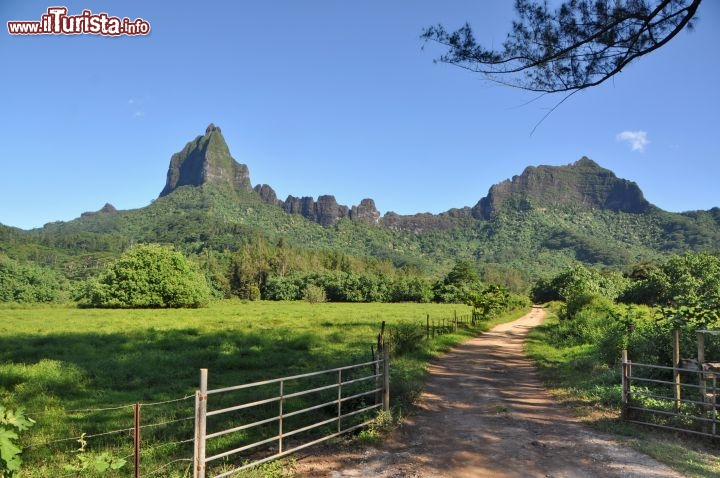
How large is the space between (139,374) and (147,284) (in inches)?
1643

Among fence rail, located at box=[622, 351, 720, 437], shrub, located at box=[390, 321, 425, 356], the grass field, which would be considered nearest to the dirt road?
fence rail, located at box=[622, 351, 720, 437]

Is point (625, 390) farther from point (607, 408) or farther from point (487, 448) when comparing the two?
point (487, 448)

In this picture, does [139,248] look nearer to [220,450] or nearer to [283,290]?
[283,290]

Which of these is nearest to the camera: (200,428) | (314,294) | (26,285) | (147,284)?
(200,428)

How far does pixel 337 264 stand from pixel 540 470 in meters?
110

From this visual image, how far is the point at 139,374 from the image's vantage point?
15.3m

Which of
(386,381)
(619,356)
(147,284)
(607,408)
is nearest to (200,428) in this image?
(386,381)

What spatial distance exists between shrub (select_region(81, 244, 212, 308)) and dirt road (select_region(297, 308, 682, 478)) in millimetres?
47484

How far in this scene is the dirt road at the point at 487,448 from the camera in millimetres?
7109

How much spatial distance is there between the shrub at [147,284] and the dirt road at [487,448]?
156ft

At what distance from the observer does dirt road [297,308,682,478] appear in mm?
7109

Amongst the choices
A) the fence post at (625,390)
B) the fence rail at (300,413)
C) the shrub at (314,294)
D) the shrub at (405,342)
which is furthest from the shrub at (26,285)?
the fence post at (625,390)

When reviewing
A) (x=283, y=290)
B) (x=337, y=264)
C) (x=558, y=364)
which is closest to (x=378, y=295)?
(x=283, y=290)

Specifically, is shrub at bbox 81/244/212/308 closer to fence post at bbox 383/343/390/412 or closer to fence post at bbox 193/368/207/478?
fence post at bbox 383/343/390/412
